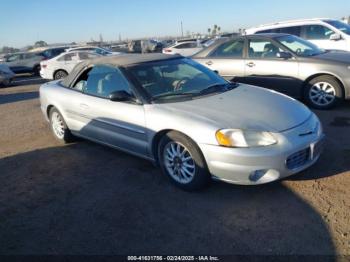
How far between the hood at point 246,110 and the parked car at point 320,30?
7145 mm

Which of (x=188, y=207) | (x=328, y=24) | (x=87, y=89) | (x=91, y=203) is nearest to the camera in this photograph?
(x=188, y=207)

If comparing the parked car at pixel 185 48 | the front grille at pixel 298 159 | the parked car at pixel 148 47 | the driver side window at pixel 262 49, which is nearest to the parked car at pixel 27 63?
the parked car at pixel 185 48

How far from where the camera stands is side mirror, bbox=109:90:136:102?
4385 millimetres

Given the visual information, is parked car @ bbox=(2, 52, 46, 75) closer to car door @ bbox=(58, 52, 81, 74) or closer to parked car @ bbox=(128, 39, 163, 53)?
car door @ bbox=(58, 52, 81, 74)

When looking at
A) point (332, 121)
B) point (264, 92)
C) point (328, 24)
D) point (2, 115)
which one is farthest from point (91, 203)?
point (328, 24)

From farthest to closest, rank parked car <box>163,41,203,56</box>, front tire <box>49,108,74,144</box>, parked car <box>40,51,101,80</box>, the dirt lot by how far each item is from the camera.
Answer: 1. parked car <box>163,41,203,56</box>
2. parked car <box>40,51,101,80</box>
3. front tire <box>49,108,74,144</box>
4. the dirt lot

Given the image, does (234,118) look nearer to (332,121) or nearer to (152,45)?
(332,121)

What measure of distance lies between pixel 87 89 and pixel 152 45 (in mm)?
34960

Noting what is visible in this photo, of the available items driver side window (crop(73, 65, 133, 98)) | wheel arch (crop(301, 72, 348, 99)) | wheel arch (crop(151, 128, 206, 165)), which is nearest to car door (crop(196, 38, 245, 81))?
wheel arch (crop(301, 72, 348, 99))

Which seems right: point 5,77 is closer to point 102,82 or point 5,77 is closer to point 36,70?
point 36,70

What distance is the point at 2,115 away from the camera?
30.9ft

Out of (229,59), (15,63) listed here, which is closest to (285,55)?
(229,59)

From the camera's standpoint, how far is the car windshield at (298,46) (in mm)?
7184

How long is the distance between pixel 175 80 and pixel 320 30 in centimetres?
781
